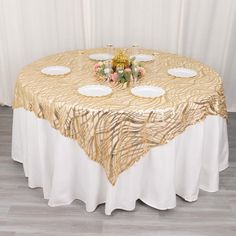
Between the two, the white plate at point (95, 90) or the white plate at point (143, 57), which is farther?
the white plate at point (143, 57)

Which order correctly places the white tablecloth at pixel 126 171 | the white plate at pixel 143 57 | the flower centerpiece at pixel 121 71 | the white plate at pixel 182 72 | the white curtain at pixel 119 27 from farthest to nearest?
the white curtain at pixel 119 27 → the white plate at pixel 143 57 → the white plate at pixel 182 72 → the flower centerpiece at pixel 121 71 → the white tablecloth at pixel 126 171

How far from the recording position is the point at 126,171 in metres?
1.92

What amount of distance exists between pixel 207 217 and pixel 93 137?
0.91 metres

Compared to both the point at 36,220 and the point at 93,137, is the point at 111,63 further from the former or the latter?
the point at 36,220

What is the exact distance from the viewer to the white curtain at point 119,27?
124 inches

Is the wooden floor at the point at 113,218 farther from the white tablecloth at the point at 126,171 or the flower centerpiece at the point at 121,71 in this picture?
the flower centerpiece at the point at 121,71

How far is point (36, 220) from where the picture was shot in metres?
2.04

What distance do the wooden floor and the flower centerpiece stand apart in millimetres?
814

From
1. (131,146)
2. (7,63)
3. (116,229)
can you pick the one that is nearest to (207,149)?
(131,146)

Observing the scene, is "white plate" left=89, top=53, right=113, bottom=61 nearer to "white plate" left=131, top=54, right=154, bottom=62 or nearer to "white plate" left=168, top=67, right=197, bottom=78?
"white plate" left=131, top=54, right=154, bottom=62
